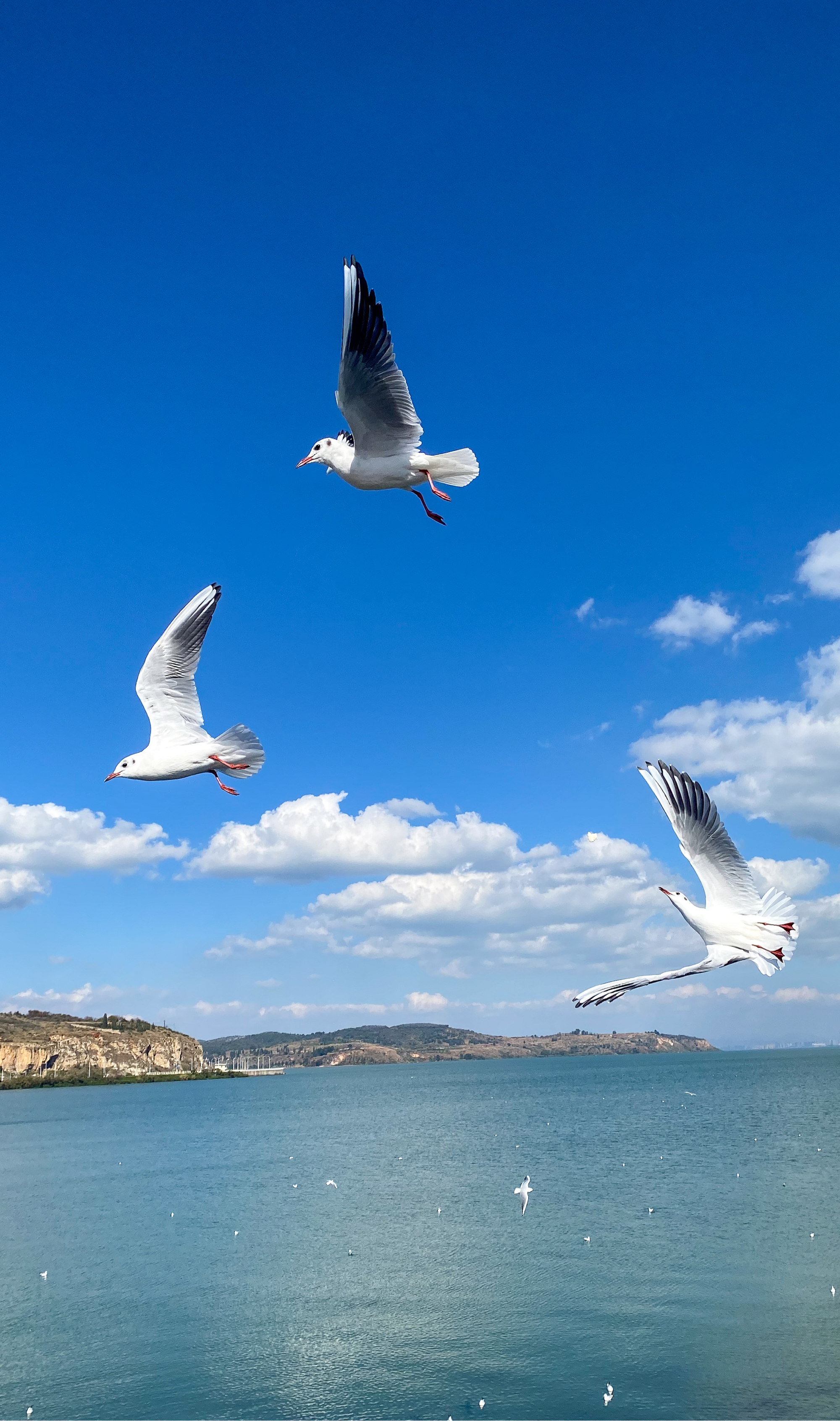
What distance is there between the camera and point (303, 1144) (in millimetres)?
83688

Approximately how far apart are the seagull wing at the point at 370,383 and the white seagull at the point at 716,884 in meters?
3.30

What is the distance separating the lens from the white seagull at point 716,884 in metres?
7.35

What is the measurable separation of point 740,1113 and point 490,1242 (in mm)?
60800

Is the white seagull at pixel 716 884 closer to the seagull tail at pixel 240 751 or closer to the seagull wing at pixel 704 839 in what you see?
the seagull wing at pixel 704 839

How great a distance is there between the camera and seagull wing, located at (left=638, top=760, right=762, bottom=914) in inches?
325

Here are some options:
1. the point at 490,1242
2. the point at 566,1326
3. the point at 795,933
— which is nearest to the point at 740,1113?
the point at 490,1242

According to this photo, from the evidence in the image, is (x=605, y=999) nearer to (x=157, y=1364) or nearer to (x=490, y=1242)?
(x=157, y=1364)

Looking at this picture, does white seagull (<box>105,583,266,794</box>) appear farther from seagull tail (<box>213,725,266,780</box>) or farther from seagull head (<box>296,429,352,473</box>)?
seagull head (<box>296,429,352,473</box>)

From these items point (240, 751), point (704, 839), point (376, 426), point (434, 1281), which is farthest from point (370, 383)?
point (434, 1281)

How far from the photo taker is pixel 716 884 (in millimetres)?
8320

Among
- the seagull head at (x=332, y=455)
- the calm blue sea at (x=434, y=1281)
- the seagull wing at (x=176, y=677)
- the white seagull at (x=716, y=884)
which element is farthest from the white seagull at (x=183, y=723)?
the calm blue sea at (x=434, y=1281)

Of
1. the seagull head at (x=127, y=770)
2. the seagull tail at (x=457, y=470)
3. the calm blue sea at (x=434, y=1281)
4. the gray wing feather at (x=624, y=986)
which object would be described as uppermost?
the seagull tail at (x=457, y=470)

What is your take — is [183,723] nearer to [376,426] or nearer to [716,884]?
[376,426]

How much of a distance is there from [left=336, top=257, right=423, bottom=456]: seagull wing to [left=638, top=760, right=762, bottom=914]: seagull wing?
3.30 m
